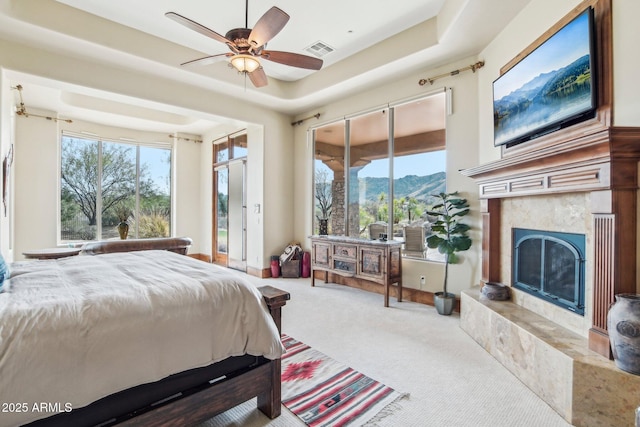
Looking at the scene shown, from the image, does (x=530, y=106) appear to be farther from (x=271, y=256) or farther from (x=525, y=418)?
(x=271, y=256)

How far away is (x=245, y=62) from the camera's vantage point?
2.75 metres

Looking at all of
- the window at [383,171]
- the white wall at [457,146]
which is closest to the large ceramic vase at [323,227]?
the window at [383,171]

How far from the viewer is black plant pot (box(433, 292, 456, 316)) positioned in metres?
3.52

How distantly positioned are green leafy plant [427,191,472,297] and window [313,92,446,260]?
0.76 ft

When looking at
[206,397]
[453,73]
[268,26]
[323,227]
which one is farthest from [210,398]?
[453,73]

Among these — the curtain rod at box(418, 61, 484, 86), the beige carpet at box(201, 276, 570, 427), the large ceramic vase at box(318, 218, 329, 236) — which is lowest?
the beige carpet at box(201, 276, 570, 427)

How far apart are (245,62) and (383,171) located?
2594 mm

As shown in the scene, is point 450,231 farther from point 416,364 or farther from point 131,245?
point 131,245

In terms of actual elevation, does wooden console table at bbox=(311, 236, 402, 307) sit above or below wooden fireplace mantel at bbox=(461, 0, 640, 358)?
below

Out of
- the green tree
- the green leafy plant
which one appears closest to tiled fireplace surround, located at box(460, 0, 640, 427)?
the green leafy plant

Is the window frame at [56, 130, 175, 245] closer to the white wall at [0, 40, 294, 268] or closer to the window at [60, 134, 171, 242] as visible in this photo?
the window at [60, 134, 171, 242]

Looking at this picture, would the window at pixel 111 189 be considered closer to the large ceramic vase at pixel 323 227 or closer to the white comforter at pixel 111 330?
the large ceramic vase at pixel 323 227

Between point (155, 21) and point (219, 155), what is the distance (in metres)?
3.67

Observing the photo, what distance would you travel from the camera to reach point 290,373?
7.39 feet
